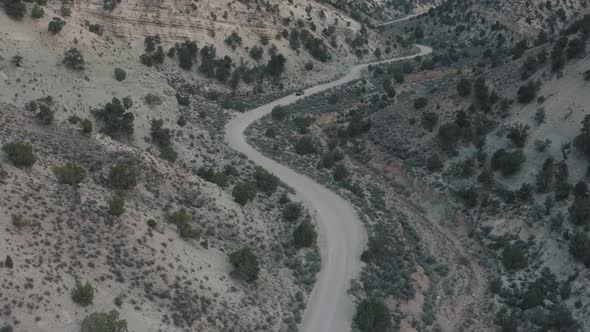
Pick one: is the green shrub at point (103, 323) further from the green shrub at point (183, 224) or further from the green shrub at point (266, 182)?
the green shrub at point (266, 182)

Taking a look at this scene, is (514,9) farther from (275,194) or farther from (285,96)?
(275,194)

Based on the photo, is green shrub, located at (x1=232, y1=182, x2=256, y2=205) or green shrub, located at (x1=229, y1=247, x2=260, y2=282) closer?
green shrub, located at (x1=229, y1=247, x2=260, y2=282)

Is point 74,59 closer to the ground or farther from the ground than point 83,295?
farther from the ground

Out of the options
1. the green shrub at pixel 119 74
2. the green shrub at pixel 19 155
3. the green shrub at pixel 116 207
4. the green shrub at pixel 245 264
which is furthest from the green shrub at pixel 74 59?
the green shrub at pixel 245 264

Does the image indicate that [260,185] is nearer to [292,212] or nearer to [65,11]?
[292,212]

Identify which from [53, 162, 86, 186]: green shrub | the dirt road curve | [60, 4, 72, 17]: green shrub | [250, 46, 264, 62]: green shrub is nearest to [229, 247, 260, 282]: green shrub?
the dirt road curve

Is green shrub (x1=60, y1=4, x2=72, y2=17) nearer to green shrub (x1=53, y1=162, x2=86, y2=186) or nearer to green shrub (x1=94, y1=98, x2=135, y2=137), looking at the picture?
green shrub (x1=94, y1=98, x2=135, y2=137)

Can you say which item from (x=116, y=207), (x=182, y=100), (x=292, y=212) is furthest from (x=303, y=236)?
(x=182, y=100)
